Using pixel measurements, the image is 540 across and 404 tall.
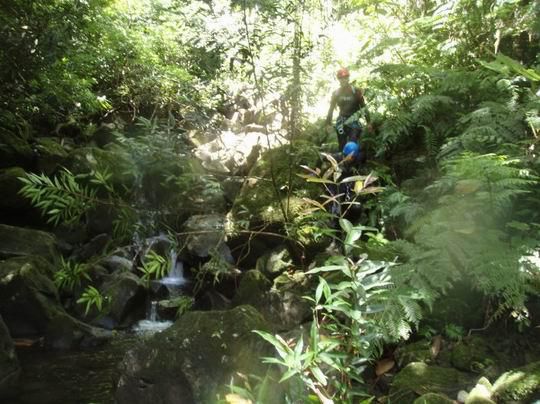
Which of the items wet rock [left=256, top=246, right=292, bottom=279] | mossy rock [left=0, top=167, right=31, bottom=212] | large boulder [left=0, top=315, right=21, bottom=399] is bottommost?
large boulder [left=0, top=315, right=21, bottom=399]

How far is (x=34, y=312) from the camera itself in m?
6.21

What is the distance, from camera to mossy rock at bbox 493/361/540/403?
8.59ft

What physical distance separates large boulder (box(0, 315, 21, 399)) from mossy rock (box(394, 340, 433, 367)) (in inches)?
167

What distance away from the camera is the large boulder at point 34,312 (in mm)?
6094

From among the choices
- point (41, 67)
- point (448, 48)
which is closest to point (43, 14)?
point (41, 67)

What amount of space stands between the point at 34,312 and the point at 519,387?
598 cm

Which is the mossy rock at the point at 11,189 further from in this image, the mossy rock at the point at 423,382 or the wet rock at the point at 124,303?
the mossy rock at the point at 423,382

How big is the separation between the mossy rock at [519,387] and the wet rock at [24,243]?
690 cm

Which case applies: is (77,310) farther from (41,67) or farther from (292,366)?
(292,366)

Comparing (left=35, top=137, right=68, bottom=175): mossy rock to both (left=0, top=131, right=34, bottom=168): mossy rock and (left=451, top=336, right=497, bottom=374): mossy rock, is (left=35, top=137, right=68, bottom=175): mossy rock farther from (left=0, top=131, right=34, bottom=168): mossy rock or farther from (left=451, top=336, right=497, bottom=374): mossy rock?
Result: (left=451, top=336, right=497, bottom=374): mossy rock

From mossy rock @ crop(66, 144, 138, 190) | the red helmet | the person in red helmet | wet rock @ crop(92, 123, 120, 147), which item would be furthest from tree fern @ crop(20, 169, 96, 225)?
wet rock @ crop(92, 123, 120, 147)

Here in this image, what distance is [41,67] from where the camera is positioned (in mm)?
6223

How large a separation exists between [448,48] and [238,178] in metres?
4.90

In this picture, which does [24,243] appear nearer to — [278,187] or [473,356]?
[278,187]
